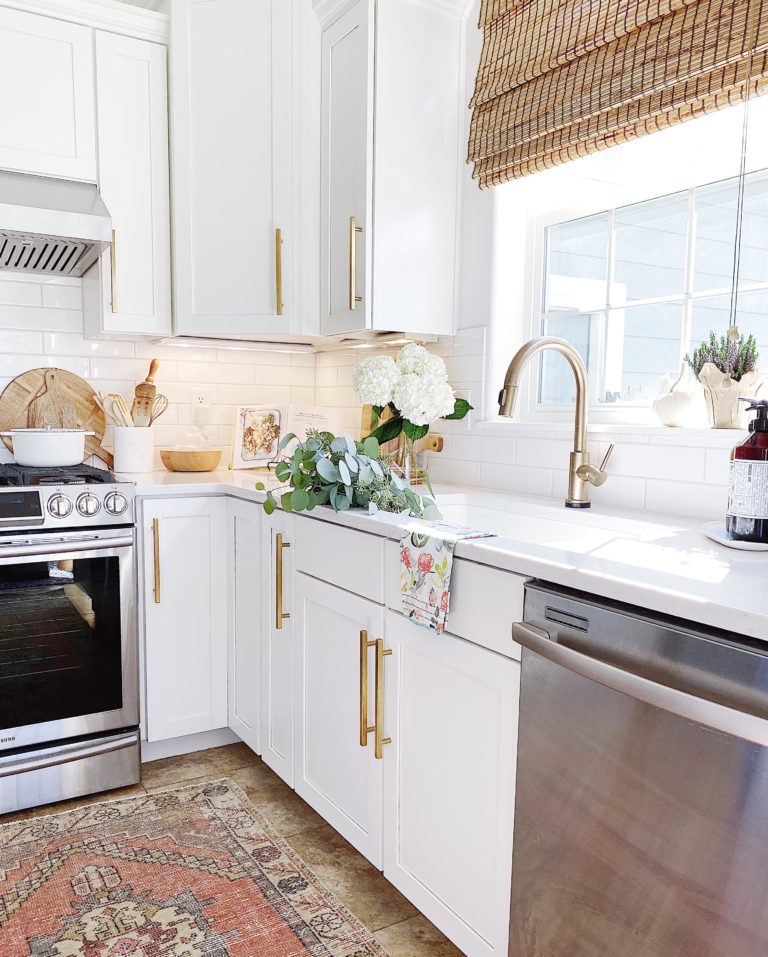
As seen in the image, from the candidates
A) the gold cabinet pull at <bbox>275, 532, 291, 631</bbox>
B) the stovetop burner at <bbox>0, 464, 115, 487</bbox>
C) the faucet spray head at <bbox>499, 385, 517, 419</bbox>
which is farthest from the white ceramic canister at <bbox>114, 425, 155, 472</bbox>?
the faucet spray head at <bbox>499, 385, 517, 419</bbox>

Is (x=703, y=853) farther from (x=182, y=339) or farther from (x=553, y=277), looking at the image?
(x=182, y=339)

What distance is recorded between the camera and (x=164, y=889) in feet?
5.74

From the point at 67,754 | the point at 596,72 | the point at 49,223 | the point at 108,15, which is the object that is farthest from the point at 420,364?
the point at 108,15

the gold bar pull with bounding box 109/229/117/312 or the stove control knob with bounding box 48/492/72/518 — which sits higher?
the gold bar pull with bounding box 109/229/117/312

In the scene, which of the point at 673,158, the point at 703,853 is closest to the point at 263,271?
the point at 673,158

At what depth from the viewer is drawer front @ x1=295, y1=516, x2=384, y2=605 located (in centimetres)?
160

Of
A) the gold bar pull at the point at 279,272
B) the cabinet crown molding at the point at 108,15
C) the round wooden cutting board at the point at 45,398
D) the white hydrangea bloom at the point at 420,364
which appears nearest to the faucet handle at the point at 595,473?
the white hydrangea bloom at the point at 420,364

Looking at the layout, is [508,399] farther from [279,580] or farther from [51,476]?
[51,476]

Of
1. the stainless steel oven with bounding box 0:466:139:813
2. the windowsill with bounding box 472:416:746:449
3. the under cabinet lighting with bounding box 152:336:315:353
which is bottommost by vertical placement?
the stainless steel oven with bounding box 0:466:139:813

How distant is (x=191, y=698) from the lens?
241 centimetres

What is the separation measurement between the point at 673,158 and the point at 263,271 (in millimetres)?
1308

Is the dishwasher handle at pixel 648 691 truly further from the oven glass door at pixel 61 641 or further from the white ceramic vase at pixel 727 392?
the oven glass door at pixel 61 641

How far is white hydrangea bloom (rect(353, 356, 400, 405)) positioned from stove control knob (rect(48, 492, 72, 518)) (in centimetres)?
92

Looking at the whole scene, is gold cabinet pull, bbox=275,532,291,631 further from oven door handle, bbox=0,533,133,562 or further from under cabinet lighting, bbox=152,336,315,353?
under cabinet lighting, bbox=152,336,315,353
